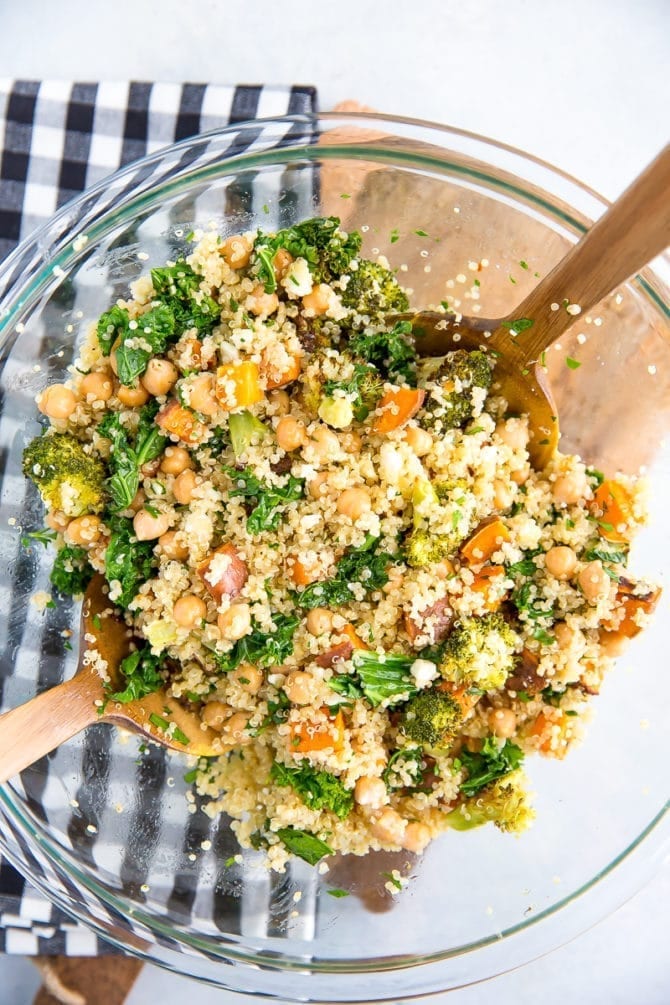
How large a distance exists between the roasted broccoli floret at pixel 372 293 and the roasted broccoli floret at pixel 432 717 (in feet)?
2.54

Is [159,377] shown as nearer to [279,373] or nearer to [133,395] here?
[133,395]

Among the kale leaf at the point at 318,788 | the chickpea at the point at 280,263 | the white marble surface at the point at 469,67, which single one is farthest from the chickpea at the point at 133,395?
the white marble surface at the point at 469,67

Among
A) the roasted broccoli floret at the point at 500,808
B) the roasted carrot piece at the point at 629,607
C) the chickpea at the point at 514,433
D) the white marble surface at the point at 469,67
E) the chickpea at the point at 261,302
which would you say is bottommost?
the roasted broccoli floret at the point at 500,808

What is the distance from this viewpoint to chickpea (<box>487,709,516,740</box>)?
182cm

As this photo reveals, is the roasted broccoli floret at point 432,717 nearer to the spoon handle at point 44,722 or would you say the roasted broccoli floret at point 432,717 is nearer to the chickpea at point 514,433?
the chickpea at point 514,433

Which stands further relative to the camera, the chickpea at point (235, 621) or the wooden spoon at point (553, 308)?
the chickpea at point (235, 621)

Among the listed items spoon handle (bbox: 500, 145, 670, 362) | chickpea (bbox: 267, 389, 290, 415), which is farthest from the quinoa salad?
spoon handle (bbox: 500, 145, 670, 362)

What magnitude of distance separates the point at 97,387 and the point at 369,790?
972 mm

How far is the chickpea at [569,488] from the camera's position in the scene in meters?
1.82

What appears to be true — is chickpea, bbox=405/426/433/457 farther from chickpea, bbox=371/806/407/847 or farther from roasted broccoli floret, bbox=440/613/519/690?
chickpea, bbox=371/806/407/847

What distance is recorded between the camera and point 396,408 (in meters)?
1.73

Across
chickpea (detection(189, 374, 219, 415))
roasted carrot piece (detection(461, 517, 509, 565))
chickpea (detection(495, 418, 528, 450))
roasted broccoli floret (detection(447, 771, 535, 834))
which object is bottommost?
roasted broccoli floret (detection(447, 771, 535, 834))

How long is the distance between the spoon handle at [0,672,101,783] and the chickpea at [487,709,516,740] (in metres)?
0.81

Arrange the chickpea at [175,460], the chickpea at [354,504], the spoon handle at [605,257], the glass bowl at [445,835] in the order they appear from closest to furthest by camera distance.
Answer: the spoon handle at [605,257]
the chickpea at [354,504]
the chickpea at [175,460]
the glass bowl at [445,835]
